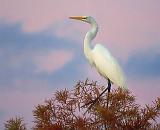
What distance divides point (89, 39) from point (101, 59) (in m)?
0.25

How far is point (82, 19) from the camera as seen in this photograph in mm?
4293

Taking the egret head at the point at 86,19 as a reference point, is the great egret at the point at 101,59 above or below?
below

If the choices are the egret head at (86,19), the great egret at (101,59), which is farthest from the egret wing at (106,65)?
the egret head at (86,19)

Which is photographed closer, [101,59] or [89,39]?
[89,39]

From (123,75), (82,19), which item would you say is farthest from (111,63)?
(82,19)

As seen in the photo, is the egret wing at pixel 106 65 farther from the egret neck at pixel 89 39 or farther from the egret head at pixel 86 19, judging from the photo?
the egret head at pixel 86 19

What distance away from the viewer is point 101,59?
4.43m

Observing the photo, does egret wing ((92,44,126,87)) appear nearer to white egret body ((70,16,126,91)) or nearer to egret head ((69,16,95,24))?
white egret body ((70,16,126,91))

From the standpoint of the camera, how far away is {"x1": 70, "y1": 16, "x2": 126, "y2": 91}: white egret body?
423 cm

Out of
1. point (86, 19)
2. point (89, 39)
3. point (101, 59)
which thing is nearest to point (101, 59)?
point (101, 59)

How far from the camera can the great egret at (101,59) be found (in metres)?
4.23

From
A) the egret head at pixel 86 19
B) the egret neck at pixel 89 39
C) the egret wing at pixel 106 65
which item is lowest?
the egret wing at pixel 106 65

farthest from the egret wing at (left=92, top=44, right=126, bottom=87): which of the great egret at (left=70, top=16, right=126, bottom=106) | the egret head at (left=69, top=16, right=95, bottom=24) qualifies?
the egret head at (left=69, top=16, right=95, bottom=24)

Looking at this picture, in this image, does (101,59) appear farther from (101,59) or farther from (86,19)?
(86,19)
